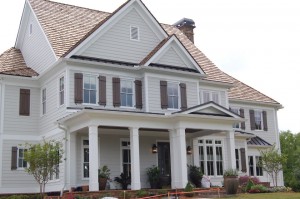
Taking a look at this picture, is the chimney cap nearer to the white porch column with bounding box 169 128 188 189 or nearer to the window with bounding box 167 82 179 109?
the window with bounding box 167 82 179 109

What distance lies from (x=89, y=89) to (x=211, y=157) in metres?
10.0

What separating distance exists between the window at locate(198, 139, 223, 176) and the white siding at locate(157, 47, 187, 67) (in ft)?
18.0

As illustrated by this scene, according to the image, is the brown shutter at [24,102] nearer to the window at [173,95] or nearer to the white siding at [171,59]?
the white siding at [171,59]

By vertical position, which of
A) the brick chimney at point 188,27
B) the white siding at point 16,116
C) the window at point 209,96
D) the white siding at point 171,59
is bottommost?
the white siding at point 16,116

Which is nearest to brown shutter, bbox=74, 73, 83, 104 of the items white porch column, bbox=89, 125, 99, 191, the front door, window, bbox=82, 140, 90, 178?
window, bbox=82, 140, 90, 178

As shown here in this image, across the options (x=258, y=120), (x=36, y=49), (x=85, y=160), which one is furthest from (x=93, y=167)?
(x=258, y=120)

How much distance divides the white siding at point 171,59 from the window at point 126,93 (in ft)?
7.95

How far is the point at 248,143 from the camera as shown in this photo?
35500 millimetres

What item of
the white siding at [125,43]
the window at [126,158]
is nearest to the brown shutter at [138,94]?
the white siding at [125,43]

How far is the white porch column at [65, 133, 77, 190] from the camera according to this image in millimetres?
24362

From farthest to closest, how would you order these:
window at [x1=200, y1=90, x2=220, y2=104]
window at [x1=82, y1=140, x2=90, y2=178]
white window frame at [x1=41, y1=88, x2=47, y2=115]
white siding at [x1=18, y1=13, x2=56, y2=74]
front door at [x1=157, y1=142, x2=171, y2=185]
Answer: window at [x1=200, y1=90, x2=220, y2=104] < front door at [x1=157, y1=142, x2=171, y2=185] < white window frame at [x1=41, y1=88, x2=47, y2=115] < white siding at [x1=18, y1=13, x2=56, y2=74] < window at [x1=82, y1=140, x2=90, y2=178]

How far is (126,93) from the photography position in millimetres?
27328

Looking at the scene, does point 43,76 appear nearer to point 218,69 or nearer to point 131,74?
point 131,74

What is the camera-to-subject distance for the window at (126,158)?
26719 mm
